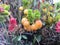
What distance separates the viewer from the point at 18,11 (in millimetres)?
724

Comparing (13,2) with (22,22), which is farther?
(13,2)

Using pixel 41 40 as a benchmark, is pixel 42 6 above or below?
above

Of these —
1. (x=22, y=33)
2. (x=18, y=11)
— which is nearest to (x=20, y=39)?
(x=22, y=33)

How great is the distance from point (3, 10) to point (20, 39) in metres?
Answer: 0.12

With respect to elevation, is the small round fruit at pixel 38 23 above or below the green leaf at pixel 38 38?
above

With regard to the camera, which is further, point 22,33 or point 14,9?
point 14,9

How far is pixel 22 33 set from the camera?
25.4 inches

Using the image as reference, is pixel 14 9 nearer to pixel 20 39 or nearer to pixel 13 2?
pixel 13 2

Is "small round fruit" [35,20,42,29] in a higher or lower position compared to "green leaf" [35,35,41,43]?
higher

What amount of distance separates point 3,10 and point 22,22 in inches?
3.3

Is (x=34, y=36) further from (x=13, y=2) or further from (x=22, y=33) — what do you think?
(x=13, y=2)

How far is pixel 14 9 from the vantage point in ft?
2.48

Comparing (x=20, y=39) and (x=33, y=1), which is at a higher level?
(x=33, y=1)

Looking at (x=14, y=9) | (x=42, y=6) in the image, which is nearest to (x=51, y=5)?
(x=42, y=6)
